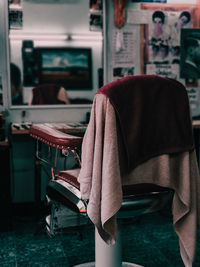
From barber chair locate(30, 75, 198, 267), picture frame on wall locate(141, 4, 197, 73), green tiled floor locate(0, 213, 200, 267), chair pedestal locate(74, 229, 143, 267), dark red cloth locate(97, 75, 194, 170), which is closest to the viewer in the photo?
dark red cloth locate(97, 75, 194, 170)

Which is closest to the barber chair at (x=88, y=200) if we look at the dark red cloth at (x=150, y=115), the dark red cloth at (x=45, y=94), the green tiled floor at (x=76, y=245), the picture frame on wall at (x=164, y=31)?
the dark red cloth at (x=150, y=115)

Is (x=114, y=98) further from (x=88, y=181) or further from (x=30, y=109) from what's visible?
(x=30, y=109)

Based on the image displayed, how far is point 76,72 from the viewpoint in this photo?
3662 mm

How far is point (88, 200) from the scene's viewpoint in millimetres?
1776

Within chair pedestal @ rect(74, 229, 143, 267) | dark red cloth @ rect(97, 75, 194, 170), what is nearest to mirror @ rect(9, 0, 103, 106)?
chair pedestal @ rect(74, 229, 143, 267)

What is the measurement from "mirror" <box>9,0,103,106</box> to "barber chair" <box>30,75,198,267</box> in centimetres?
154

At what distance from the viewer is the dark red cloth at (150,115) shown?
1.64m

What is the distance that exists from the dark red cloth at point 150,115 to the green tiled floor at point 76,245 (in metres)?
0.89

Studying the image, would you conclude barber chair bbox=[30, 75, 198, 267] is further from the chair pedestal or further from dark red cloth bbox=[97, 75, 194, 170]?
dark red cloth bbox=[97, 75, 194, 170]

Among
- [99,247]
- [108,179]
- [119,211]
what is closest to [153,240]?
[99,247]

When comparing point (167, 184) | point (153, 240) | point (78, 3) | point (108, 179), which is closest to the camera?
point (108, 179)

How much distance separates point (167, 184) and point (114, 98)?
474 millimetres

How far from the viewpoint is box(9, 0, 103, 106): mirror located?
3.54 metres

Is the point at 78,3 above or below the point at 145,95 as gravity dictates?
above
